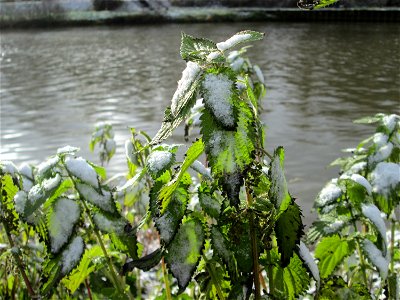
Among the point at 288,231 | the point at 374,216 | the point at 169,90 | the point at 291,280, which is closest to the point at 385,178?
the point at 374,216

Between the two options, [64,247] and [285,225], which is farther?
[64,247]

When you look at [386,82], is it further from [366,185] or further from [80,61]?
[366,185]

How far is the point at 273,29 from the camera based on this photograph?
109ft

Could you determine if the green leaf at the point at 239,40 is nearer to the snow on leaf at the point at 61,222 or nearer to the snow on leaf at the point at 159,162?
the snow on leaf at the point at 159,162

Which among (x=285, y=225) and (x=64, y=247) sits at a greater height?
(x=285, y=225)

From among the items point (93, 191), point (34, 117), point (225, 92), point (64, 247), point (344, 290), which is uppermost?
point (225, 92)

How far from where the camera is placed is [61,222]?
1.66 metres

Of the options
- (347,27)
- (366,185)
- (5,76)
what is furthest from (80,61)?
(366,185)

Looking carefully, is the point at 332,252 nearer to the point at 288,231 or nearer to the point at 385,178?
the point at 385,178

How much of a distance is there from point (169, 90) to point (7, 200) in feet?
48.5

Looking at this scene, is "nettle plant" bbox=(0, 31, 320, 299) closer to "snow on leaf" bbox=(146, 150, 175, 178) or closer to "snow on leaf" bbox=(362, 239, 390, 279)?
"snow on leaf" bbox=(146, 150, 175, 178)

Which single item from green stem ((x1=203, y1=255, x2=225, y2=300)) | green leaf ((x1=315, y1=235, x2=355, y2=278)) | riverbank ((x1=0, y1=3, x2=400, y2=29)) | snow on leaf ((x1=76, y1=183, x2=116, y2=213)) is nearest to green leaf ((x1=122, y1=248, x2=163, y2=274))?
green stem ((x1=203, y1=255, x2=225, y2=300))

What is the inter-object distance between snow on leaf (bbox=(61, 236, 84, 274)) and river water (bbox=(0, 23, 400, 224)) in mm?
2061

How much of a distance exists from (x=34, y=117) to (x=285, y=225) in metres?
13.5
